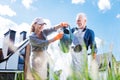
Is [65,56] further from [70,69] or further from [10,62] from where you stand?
[10,62]

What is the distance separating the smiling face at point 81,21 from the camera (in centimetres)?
172

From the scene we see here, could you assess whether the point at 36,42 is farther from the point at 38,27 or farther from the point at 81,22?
the point at 81,22

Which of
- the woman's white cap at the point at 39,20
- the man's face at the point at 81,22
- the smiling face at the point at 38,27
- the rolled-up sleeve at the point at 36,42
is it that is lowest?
the rolled-up sleeve at the point at 36,42

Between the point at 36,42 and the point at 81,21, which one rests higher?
the point at 81,21

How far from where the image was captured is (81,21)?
1821 millimetres

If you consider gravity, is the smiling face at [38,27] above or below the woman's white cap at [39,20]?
below

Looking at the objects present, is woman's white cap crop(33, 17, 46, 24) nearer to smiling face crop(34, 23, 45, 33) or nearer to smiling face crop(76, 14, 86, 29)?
smiling face crop(34, 23, 45, 33)

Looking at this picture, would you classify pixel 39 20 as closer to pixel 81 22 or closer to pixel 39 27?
pixel 39 27

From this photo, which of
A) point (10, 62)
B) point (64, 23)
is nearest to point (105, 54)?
point (64, 23)

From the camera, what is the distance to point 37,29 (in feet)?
5.92

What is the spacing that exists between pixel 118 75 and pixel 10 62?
30.5 ft

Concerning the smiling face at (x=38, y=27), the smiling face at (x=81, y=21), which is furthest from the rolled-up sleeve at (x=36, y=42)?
the smiling face at (x=81, y=21)

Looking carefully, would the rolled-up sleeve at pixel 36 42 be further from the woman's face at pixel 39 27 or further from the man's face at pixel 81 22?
the man's face at pixel 81 22

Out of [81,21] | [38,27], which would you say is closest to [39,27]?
[38,27]
